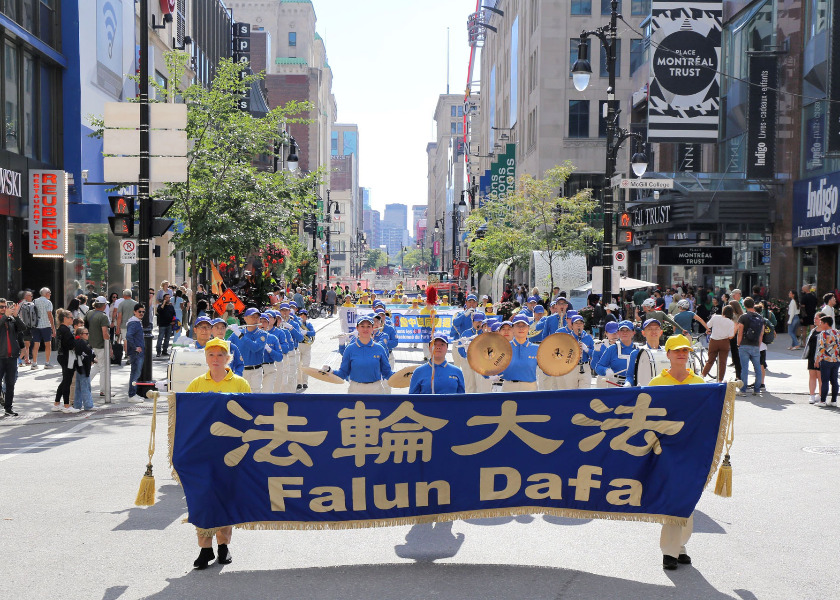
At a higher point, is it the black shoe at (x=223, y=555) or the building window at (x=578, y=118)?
the building window at (x=578, y=118)

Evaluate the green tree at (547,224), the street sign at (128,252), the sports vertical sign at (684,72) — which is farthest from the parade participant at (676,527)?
the green tree at (547,224)

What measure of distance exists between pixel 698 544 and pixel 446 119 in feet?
585

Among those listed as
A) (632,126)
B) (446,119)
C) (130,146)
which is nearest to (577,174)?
(632,126)

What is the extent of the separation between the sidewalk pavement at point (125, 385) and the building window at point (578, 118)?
33.3 m

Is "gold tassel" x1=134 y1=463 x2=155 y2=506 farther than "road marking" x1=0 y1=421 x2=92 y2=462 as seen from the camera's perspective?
No

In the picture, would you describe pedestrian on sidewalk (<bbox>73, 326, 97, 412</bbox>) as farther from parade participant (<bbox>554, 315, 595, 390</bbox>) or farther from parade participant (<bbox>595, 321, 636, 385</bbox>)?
parade participant (<bbox>595, 321, 636, 385</bbox>)

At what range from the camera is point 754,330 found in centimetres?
1761

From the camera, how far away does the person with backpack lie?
17609 mm

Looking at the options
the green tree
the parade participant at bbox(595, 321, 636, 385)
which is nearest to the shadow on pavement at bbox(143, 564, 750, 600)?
the parade participant at bbox(595, 321, 636, 385)

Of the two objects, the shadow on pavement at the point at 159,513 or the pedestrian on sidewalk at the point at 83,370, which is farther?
the pedestrian on sidewalk at the point at 83,370

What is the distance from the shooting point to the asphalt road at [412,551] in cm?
638

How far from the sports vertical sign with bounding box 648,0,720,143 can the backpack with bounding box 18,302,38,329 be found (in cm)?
2154

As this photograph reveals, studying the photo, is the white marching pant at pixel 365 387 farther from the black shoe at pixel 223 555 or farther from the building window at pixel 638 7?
the building window at pixel 638 7

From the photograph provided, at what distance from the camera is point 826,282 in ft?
102
